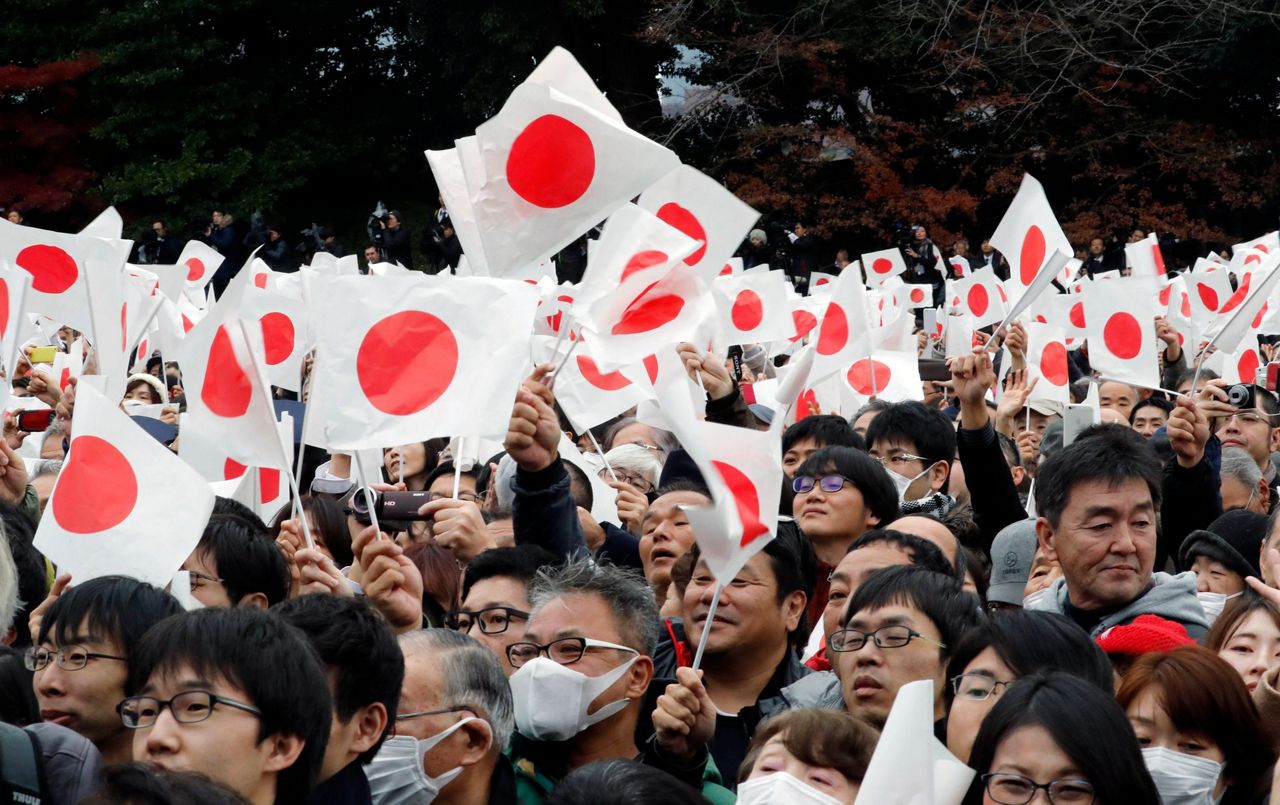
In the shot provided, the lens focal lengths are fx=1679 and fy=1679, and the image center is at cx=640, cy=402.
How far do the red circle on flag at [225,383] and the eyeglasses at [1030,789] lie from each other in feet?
6.86

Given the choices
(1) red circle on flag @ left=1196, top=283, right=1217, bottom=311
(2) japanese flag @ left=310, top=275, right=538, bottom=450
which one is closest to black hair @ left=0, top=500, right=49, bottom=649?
(2) japanese flag @ left=310, top=275, right=538, bottom=450

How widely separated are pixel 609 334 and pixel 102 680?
2.02 metres

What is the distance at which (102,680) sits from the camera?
3049 mm

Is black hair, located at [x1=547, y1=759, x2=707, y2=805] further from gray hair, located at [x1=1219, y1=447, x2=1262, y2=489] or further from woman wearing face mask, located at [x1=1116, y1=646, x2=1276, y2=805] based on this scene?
gray hair, located at [x1=1219, y1=447, x2=1262, y2=489]

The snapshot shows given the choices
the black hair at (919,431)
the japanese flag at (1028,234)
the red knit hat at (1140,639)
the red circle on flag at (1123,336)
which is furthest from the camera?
the japanese flag at (1028,234)

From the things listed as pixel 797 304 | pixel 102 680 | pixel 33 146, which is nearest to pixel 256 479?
pixel 102 680

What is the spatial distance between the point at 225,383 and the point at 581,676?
1364mm

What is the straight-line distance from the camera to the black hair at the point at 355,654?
2871 mm

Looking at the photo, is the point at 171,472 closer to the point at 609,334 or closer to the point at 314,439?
the point at 314,439

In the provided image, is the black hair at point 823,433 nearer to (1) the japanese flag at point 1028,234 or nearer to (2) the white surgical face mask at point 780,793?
(1) the japanese flag at point 1028,234

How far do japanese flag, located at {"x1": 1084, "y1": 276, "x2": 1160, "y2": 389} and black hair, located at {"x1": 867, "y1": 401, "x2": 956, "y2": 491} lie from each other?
1.29m

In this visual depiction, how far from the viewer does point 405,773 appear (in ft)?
9.91

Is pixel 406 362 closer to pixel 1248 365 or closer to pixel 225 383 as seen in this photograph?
pixel 225 383

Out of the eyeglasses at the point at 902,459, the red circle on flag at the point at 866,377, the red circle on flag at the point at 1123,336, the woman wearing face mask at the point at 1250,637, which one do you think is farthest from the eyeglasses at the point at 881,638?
the red circle on flag at the point at 866,377
